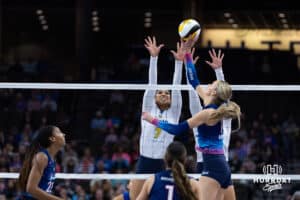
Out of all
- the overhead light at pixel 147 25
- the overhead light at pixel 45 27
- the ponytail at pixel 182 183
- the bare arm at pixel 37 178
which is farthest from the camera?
the overhead light at pixel 45 27

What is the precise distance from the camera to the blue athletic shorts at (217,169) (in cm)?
788

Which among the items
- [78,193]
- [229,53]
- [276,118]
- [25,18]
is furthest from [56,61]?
[78,193]

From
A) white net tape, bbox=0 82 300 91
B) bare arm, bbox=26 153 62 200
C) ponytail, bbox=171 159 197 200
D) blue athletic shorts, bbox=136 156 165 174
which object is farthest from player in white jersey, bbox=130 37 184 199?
ponytail, bbox=171 159 197 200

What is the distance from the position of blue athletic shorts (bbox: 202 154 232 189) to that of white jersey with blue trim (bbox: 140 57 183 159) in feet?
3.23

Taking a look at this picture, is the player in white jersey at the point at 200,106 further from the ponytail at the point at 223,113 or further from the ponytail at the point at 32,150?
the ponytail at the point at 32,150

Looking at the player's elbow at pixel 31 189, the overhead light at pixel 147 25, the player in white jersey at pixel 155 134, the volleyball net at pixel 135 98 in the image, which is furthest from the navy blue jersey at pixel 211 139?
the overhead light at pixel 147 25

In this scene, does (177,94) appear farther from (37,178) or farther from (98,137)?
(98,137)

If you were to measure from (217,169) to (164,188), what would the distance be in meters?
1.40

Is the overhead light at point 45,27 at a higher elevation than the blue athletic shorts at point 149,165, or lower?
higher

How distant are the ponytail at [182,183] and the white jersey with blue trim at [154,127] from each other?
2.29 metres

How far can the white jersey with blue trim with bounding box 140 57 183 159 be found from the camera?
29.0 feet

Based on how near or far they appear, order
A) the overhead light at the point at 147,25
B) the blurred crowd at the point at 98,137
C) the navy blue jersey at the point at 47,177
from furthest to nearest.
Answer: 1. the overhead light at the point at 147,25
2. the blurred crowd at the point at 98,137
3. the navy blue jersey at the point at 47,177

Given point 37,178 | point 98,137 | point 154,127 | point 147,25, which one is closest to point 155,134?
point 154,127

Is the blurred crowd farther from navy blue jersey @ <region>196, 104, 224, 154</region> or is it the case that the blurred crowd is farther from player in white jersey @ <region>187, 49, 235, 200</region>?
navy blue jersey @ <region>196, 104, 224, 154</region>
